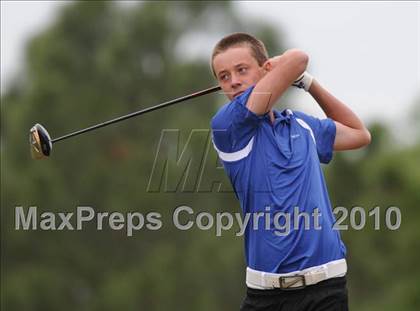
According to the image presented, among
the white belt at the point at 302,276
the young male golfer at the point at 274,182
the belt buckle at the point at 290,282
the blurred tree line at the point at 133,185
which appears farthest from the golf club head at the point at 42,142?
the blurred tree line at the point at 133,185

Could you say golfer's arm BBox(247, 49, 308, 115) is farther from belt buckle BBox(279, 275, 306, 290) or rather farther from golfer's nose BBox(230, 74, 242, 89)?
belt buckle BBox(279, 275, 306, 290)

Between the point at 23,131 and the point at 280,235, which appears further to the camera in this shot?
the point at 23,131

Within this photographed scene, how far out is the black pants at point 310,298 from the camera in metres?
5.45

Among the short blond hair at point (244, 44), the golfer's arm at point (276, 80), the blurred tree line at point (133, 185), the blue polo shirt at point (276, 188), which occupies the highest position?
the blurred tree line at point (133, 185)

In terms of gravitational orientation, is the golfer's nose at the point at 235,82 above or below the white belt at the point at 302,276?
above

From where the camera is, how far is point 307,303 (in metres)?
5.45

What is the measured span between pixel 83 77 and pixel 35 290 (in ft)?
22.9

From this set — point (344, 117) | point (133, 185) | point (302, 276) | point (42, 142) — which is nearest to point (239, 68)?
point (344, 117)

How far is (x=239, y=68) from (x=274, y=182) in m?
0.58

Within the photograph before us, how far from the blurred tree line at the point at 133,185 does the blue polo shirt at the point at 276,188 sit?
20.6 metres

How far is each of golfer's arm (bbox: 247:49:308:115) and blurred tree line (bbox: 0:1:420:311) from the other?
Answer: 20.8 metres

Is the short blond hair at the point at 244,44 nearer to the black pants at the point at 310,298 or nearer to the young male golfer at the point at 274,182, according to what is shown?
the young male golfer at the point at 274,182

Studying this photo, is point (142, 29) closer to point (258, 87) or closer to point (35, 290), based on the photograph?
point (35, 290)

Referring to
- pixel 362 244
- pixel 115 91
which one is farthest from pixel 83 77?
pixel 362 244
